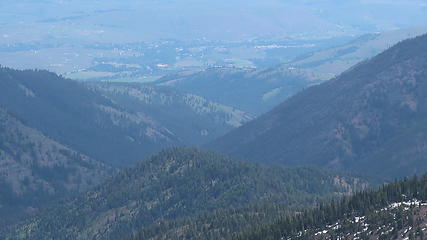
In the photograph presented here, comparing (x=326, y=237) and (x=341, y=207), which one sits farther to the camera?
(x=341, y=207)

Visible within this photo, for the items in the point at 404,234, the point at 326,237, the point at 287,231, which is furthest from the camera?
the point at 287,231

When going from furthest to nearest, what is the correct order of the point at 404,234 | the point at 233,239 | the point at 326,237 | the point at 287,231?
1. the point at 233,239
2. the point at 287,231
3. the point at 326,237
4. the point at 404,234

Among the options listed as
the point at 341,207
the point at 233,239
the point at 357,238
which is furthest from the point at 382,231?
the point at 233,239

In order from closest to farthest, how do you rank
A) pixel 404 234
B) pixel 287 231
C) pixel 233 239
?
pixel 404 234
pixel 287 231
pixel 233 239

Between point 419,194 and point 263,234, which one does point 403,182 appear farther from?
point 263,234

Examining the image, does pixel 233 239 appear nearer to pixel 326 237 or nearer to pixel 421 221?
pixel 326 237

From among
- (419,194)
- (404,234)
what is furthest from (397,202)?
(404,234)
